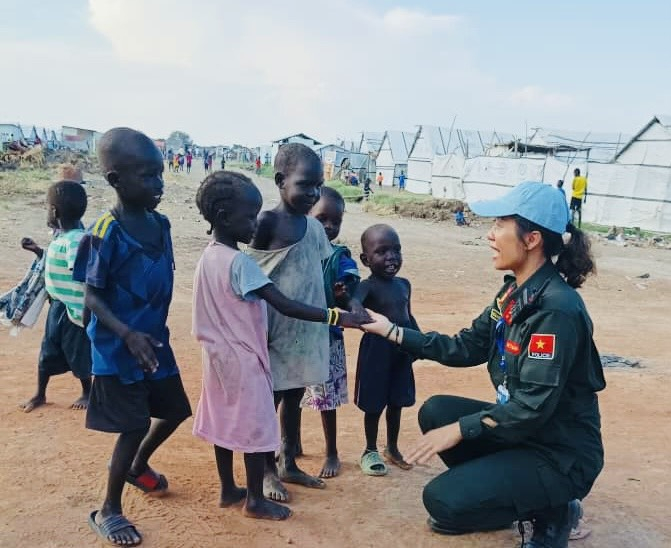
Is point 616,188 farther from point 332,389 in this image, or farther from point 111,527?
point 111,527

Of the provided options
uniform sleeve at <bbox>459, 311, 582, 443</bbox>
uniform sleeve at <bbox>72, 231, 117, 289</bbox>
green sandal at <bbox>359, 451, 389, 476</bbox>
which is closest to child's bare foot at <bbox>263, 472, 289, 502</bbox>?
green sandal at <bbox>359, 451, 389, 476</bbox>

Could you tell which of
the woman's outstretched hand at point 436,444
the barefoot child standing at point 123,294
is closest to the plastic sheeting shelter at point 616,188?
the woman's outstretched hand at point 436,444

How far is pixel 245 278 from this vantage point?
8.75ft

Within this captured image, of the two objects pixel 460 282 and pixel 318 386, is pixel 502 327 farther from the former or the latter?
pixel 460 282

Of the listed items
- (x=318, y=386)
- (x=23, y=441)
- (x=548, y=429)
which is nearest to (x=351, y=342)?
(x=318, y=386)

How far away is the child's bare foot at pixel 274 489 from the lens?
3.09 metres

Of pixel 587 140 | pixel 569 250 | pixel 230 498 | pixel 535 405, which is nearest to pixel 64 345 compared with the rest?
pixel 230 498

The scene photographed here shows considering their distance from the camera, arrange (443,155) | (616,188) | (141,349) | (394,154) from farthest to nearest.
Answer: (394,154), (443,155), (616,188), (141,349)

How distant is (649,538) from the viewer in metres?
2.97

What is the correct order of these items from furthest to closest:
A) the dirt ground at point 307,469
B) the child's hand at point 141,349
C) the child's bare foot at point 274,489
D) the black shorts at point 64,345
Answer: the black shorts at point 64,345 < the child's bare foot at point 274,489 < the dirt ground at point 307,469 < the child's hand at point 141,349

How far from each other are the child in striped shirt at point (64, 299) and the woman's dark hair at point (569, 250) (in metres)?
2.74

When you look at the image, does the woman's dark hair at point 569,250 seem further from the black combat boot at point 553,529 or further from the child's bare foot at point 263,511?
the child's bare foot at point 263,511

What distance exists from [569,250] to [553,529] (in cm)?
125

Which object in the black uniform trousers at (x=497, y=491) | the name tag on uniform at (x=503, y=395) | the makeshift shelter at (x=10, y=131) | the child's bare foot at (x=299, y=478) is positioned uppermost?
the makeshift shelter at (x=10, y=131)
